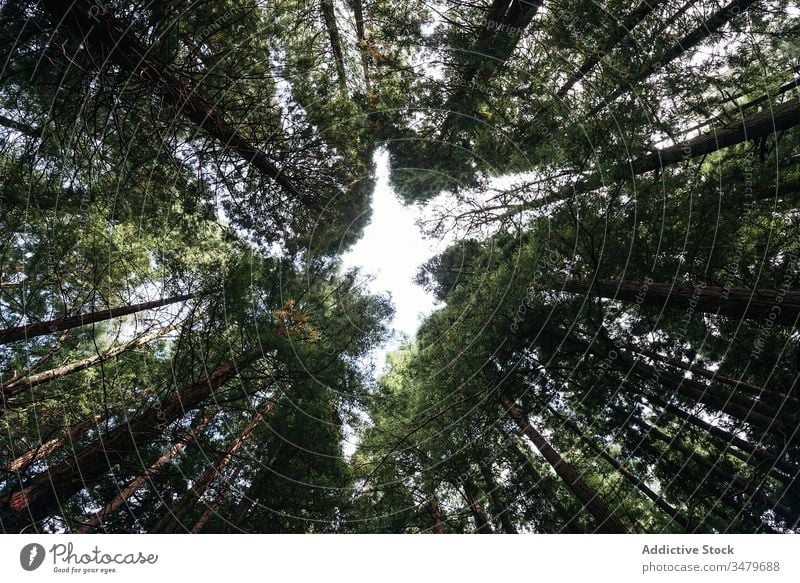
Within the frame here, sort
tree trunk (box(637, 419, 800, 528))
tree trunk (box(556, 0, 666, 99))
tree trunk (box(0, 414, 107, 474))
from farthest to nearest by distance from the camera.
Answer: tree trunk (box(0, 414, 107, 474)) < tree trunk (box(556, 0, 666, 99)) < tree trunk (box(637, 419, 800, 528))

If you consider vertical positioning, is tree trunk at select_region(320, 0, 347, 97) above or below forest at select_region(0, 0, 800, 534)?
above

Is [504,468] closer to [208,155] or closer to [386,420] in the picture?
[386,420]

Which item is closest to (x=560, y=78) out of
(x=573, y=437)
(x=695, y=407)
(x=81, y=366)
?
(x=695, y=407)

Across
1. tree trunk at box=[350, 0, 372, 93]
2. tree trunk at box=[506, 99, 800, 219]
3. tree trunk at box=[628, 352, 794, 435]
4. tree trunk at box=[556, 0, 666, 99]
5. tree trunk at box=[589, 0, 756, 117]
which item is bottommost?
tree trunk at box=[628, 352, 794, 435]

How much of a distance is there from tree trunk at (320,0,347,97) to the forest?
78mm

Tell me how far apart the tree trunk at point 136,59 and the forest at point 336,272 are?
0.04 m

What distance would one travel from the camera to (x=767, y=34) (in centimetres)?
512

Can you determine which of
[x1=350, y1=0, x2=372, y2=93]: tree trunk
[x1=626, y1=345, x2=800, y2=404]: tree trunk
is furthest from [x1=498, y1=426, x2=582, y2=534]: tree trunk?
[x1=350, y1=0, x2=372, y2=93]: tree trunk

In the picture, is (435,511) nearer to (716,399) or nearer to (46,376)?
(716,399)

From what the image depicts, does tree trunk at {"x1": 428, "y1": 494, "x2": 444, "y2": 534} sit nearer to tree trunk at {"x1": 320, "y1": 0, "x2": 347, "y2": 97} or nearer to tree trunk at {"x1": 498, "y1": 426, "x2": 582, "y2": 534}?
tree trunk at {"x1": 498, "y1": 426, "x2": 582, "y2": 534}

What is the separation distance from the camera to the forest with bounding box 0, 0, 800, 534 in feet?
16.5
